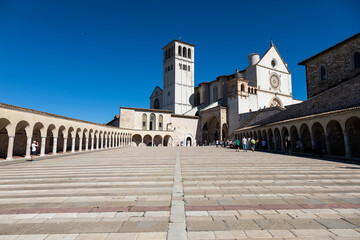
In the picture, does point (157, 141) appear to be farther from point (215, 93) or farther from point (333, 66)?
point (333, 66)

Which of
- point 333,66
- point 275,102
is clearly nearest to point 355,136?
point 333,66

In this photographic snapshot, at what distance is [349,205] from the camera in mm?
3889

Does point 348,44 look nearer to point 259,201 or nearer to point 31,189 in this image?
point 259,201

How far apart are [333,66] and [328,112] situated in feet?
37.3

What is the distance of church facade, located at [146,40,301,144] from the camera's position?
3888cm

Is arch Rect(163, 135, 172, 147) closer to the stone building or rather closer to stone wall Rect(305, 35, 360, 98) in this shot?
the stone building

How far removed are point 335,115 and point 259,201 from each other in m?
12.6

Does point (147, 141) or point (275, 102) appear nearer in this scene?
point (275, 102)

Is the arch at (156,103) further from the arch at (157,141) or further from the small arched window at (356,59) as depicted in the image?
the small arched window at (356,59)

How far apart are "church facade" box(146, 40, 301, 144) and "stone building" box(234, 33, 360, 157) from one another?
7.19 metres

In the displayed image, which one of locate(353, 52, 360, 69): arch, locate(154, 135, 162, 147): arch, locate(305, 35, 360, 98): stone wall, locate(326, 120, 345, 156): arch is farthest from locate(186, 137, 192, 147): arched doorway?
locate(353, 52, 360, 69): arch

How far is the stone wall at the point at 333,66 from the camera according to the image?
19.6 m

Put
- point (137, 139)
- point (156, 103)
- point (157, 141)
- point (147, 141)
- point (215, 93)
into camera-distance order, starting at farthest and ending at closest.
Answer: point (156, 103)
point (215, 93)
point (157, 141)
point (147, 141)
point (137, 139)

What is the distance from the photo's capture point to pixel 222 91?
4562 centimetres
